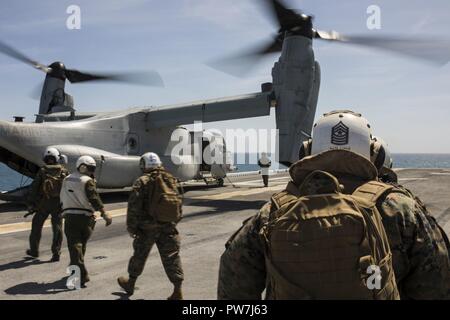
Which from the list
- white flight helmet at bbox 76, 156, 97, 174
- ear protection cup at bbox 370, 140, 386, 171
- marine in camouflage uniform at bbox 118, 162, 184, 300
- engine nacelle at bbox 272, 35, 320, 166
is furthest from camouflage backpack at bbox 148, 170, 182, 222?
engine nacelle at bbox 272, 35, 320, 166

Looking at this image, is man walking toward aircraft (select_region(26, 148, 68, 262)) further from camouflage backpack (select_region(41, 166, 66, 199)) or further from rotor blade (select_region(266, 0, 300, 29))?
rotor blade (select_region(266, 0, 300, 29))

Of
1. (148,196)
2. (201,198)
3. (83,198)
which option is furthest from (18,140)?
(148,196)

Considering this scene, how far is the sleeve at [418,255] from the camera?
6.26ft

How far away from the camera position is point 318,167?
205cm

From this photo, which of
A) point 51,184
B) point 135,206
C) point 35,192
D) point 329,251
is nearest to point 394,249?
point 329,251

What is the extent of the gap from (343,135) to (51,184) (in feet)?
21.2

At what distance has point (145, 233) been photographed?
530 cm

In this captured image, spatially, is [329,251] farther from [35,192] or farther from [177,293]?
[35,192]

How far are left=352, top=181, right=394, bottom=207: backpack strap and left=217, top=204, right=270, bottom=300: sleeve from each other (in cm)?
43

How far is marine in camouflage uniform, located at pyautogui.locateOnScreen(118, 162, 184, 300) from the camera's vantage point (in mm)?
5242

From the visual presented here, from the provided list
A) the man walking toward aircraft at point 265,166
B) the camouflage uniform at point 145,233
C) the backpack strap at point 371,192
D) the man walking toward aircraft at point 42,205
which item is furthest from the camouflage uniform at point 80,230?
the man walking toward aircraft at point 265,166

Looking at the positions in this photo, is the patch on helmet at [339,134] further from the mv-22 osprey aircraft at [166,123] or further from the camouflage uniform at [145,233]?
the mv-22 osprey aircraft at [166,123]

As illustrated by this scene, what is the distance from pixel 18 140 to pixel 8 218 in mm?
2946

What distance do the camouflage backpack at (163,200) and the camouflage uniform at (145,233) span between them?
70 mm
